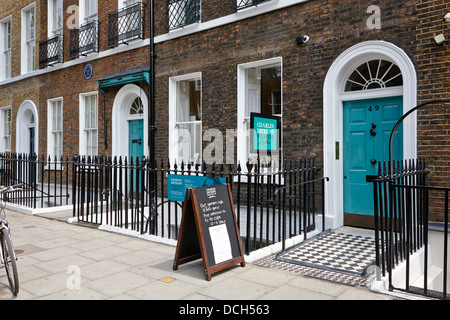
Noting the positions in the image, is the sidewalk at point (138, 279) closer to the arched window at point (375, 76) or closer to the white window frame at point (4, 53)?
the arched window at point (375, 76)

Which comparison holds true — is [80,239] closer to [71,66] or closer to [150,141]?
[150,141]

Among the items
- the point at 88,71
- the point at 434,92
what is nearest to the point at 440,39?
the point at 434,92

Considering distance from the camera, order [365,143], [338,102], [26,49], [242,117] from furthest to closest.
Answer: [26,49]
[242,117]
[338,102]
[365,143]

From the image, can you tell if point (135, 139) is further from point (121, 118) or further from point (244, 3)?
point (244, 3)

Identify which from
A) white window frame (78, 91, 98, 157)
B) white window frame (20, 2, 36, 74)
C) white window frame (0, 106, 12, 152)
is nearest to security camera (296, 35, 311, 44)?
white window frame (78, 91, 98, 157)

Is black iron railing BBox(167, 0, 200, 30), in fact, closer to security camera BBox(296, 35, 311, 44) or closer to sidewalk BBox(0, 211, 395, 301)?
security camera BBox(296, 35, 311, 44)

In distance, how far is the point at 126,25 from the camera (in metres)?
10.9

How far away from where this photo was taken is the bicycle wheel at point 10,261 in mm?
3752

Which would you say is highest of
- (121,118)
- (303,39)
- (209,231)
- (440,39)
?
(303,39)

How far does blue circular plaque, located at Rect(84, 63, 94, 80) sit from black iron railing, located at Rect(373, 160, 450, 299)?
31.9ft

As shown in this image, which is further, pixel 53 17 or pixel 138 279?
pixel 53 17

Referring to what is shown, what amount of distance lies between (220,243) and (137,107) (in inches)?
299

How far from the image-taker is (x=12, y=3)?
15633 millimetres

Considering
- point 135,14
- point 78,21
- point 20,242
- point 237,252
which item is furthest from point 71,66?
point 237,252
